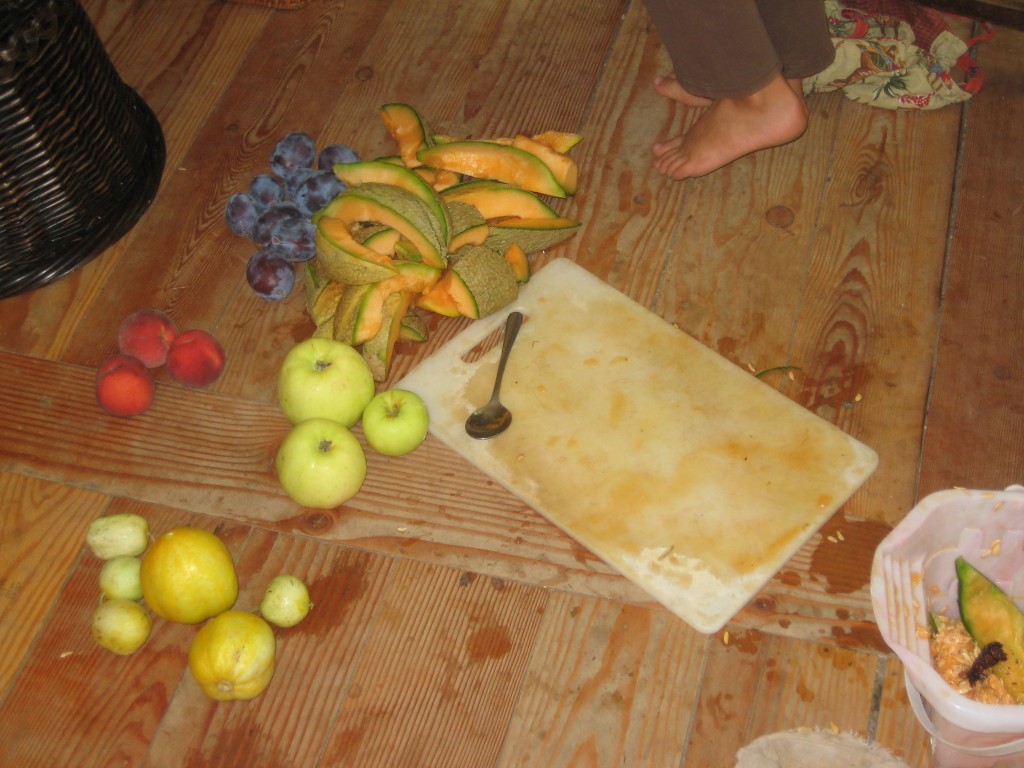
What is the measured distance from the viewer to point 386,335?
4.65 ft

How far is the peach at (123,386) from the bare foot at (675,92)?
1.12 m

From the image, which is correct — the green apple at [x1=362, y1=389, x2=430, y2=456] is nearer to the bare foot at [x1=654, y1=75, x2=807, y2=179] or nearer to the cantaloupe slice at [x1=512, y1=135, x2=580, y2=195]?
the cantaloupe slice at [x1=512, y1=135, x2=580, y2=195]

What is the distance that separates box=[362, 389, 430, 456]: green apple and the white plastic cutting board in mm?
58

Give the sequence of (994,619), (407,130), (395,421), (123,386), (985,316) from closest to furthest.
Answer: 1. (994,619)
2. (395,421)
3. (123,386)
4. (985,316)
5. (407,130)

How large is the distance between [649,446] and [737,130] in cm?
66

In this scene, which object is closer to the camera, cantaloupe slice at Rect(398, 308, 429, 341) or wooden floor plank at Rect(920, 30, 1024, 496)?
wooden floor plank at Rect(920, 30, 1024, 496)

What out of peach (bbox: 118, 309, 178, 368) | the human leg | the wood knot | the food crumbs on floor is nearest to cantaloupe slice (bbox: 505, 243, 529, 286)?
the human leg

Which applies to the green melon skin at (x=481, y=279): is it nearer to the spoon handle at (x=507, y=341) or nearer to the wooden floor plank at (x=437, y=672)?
the spoon handle at (x=507, y=341)

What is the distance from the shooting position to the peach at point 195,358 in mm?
1467

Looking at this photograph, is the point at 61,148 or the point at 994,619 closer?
the point at 994,619

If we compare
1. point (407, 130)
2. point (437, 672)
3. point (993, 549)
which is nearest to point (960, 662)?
point (993, 549)

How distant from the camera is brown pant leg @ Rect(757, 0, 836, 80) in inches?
62.7

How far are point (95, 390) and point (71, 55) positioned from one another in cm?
55

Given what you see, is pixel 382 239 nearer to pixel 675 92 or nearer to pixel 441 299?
pixel 441 299
